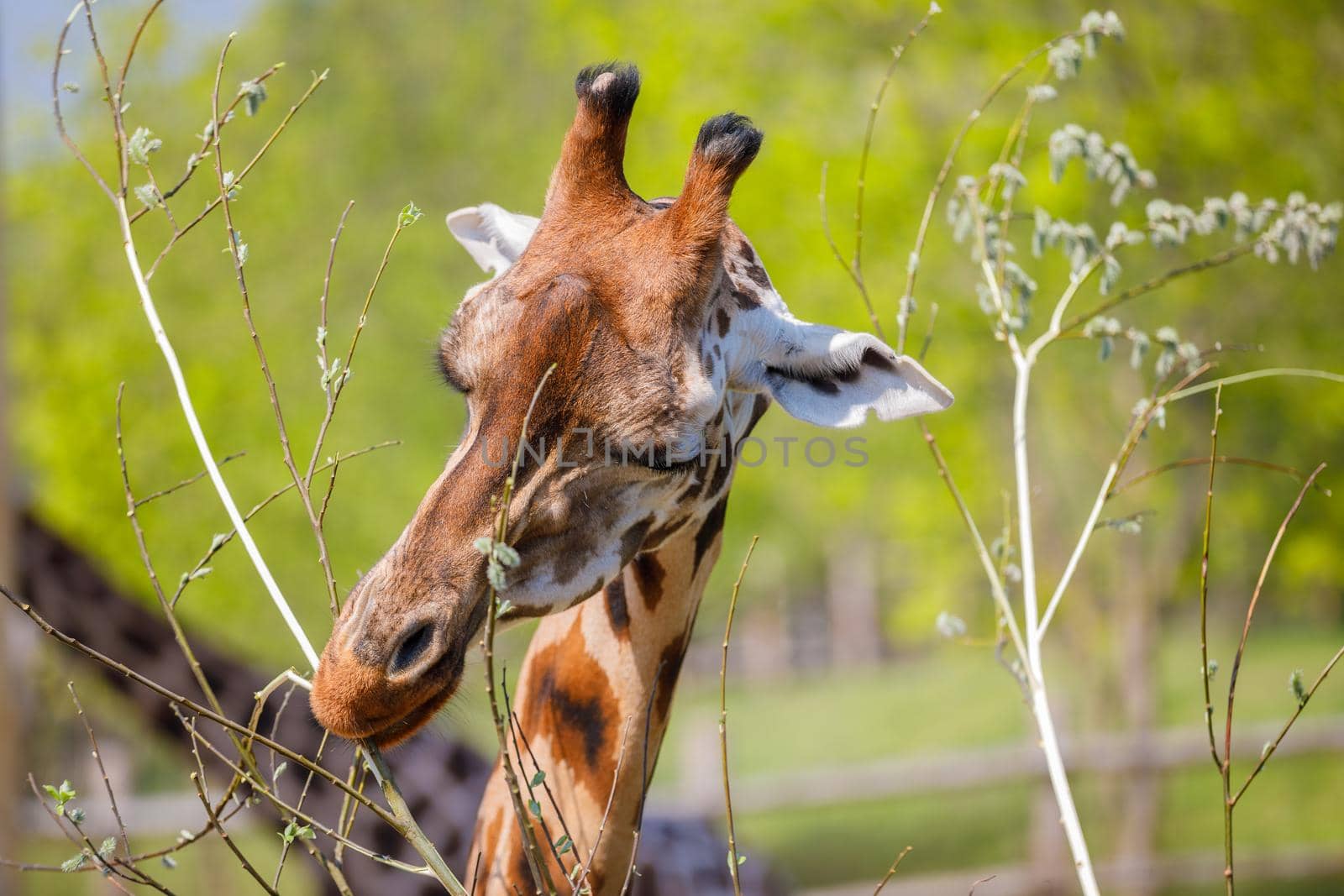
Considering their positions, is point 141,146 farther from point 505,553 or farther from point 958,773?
point 958,773

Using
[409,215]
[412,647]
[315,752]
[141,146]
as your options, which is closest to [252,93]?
[141,146]

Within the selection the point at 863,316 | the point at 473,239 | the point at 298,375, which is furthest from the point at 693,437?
the point at 298,375

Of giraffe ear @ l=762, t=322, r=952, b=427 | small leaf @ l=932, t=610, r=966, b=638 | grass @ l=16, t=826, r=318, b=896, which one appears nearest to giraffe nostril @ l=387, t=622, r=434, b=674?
giraffe ear @ l=762, t=322, r=952, b=427

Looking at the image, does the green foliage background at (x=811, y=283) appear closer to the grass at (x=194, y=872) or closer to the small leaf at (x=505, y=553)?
the grass at (x=194, y=872)

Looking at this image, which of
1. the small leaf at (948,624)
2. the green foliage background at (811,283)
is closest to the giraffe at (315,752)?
the small leaf at (948,624)

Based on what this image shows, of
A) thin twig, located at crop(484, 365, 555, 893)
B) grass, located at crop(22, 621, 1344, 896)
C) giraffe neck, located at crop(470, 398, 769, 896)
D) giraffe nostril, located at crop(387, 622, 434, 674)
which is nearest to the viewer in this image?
thin twig, located at crop(484, 365, 555, 893)

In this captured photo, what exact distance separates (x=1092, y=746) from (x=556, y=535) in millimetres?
7446

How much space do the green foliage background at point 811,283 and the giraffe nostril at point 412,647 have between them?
466cm

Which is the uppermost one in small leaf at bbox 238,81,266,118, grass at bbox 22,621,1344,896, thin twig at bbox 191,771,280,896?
small leaf at bbox 238,81,266,118

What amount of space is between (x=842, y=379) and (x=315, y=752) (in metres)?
2.81

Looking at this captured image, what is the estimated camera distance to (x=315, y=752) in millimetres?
3990

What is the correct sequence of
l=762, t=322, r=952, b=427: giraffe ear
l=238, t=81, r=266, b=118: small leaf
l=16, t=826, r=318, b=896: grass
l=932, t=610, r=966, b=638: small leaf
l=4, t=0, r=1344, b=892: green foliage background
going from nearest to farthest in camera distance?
1. l=238, t=81, r=266, b=118: small leaf
2. l=762, t=322, r=952, b=427: giraffe ear
3. l=932, t=610, r=966, b=638: small leaf
4. l=4, t=0, r=1344, b=892: green foliage background
5. l=16, t=826, r=318, b=896: grass

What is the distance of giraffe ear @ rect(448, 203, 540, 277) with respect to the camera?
2.15 m

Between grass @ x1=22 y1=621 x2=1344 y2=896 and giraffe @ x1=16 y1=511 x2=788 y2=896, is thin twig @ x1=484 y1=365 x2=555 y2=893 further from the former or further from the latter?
giraffe @ x1=16 y1=511 x2=788 y2=896
